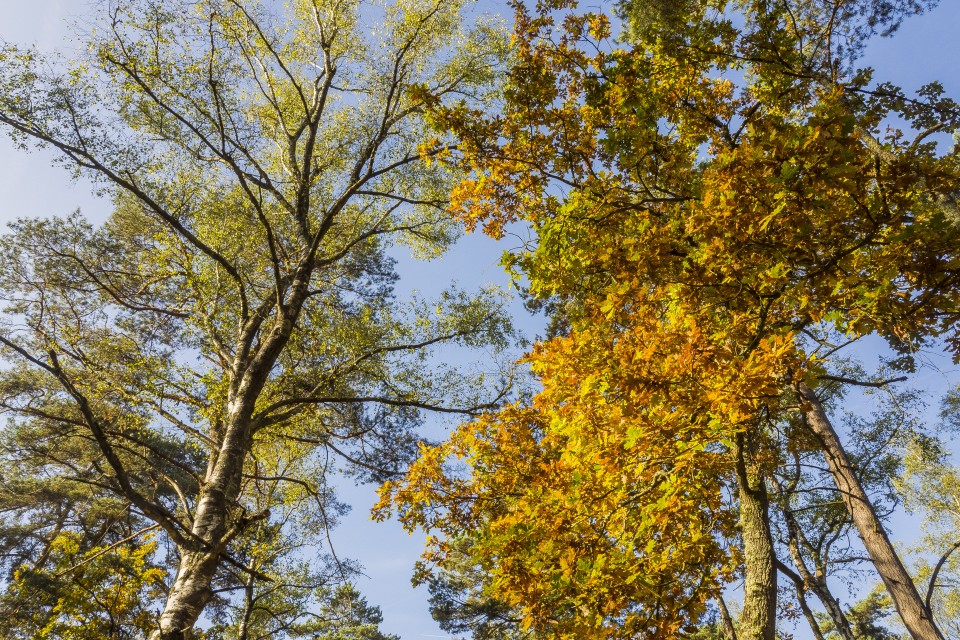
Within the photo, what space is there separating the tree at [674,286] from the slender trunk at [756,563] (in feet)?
0.05

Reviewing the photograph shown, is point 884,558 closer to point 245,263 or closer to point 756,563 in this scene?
point 756,563

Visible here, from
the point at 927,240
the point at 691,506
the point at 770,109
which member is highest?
the point at 770,109

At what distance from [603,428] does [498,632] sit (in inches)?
683

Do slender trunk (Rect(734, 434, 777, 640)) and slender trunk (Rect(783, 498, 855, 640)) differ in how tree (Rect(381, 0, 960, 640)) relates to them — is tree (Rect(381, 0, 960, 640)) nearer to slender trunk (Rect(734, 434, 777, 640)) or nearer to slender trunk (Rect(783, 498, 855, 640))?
slender trunk (Rect(734, 434, 777, 640))

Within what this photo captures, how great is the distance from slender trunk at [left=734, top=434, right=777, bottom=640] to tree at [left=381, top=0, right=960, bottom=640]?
2 cm

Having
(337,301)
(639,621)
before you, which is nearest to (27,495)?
(337,301)

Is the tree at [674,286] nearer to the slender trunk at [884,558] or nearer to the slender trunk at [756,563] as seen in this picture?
the slender trunk at [756,563]

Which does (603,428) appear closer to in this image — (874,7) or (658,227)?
(658,227)

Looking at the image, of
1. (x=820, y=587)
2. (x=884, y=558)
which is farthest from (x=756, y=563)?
(x=820, y=587)

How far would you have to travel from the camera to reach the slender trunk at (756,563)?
3557 mm

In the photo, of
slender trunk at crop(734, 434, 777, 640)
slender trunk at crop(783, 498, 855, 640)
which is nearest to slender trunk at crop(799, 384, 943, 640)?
slender trunk at crop(783, 498, 855, 640)

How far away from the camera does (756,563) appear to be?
3.78m

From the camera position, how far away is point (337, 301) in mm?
→ 10633

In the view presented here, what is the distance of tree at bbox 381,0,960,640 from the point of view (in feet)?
9.30
